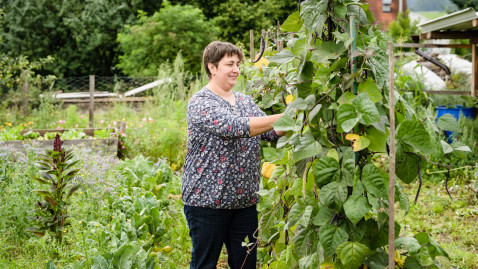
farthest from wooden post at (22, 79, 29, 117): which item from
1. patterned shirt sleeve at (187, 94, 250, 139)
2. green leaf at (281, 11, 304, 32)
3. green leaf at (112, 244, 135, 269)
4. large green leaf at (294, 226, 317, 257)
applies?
large green leaf at (294, 226, 317, 257)

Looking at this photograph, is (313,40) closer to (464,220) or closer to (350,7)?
(350,7)

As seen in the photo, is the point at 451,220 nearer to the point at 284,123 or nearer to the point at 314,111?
the point at 284,123

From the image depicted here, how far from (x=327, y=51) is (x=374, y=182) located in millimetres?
490

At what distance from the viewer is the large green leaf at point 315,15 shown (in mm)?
1695

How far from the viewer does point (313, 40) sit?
1.83 metres

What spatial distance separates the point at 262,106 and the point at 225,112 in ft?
2.05

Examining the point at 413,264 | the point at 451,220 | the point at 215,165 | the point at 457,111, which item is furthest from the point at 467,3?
the point at 413,264

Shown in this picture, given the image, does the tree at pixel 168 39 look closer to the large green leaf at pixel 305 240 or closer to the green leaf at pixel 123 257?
the green leaf at pixel 123 257

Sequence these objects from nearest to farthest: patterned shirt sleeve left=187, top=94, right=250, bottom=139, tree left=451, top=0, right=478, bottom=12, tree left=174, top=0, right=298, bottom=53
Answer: patterned shirt sleeve left=187, top=94, right=250, bottom=139 < tree left=451, top=0, right=478, bottom=12 < tree left=174, top=0, right=298, bottom=53

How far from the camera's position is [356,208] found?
1562mm

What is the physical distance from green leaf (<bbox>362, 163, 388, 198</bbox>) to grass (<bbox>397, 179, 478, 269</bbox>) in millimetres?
2485

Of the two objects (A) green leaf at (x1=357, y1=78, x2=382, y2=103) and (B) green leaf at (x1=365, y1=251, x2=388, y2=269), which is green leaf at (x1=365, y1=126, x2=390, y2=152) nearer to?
(A) green leaf at (x1=357, y1=78, x2=382, y2=103)

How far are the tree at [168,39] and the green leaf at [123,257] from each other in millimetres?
16740

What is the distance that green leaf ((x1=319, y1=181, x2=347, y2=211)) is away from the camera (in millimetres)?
1604
